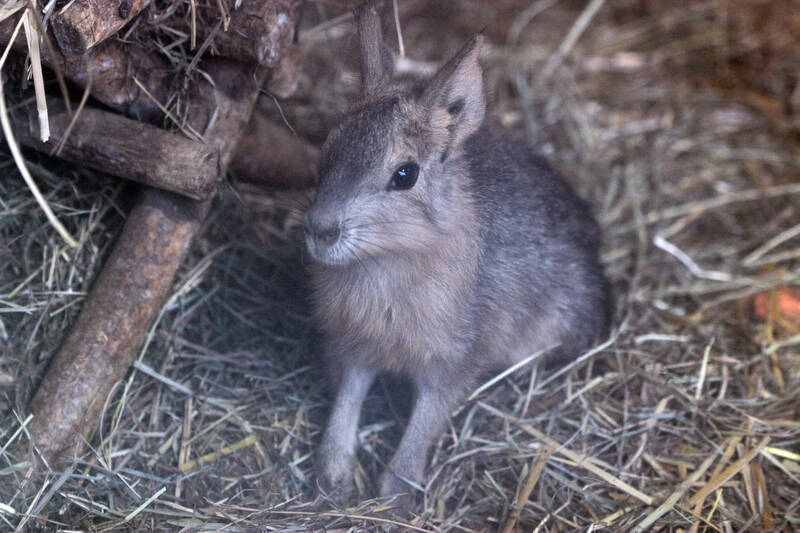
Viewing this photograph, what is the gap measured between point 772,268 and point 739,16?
2.85m

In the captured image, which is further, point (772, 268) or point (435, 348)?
point (772, 268)

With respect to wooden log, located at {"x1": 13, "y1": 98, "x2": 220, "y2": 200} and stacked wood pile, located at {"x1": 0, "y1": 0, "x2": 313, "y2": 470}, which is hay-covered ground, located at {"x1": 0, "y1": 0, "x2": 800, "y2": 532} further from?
wooden log, located at {"x1": 13, "y1": 98, "x2": 220, "y2": 200}

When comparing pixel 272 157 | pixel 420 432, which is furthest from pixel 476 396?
pixel 272 157

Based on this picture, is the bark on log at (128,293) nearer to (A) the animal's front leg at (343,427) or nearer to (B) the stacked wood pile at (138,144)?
(B) the stacked wood pile at (138,144)

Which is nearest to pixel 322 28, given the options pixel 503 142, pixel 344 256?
pixel 503 142

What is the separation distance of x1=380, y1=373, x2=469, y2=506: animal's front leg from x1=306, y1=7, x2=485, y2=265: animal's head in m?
0.84

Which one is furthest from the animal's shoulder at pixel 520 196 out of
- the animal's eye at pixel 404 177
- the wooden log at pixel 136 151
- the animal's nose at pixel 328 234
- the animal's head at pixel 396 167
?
the wooden log at pixel 136 151

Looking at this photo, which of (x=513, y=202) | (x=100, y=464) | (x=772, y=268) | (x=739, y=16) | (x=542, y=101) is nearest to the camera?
(x=100, y=464)

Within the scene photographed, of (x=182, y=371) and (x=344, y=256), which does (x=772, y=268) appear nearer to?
(x=344, y=256)

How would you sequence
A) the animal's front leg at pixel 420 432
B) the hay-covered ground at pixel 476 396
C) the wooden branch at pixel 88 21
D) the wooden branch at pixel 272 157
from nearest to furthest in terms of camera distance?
1. the wooden branch at pixel 88 21
2. the hay-covered ground at pixel 476 396
3. the animal's front leg at pixel 420 432
4. the wooden branch at pixel 272 157

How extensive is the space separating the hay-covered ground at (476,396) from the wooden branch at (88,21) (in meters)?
1.05

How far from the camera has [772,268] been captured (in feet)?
17.9

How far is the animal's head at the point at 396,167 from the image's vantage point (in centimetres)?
334

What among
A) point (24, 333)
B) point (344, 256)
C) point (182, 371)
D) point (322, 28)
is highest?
point (322, 28)
